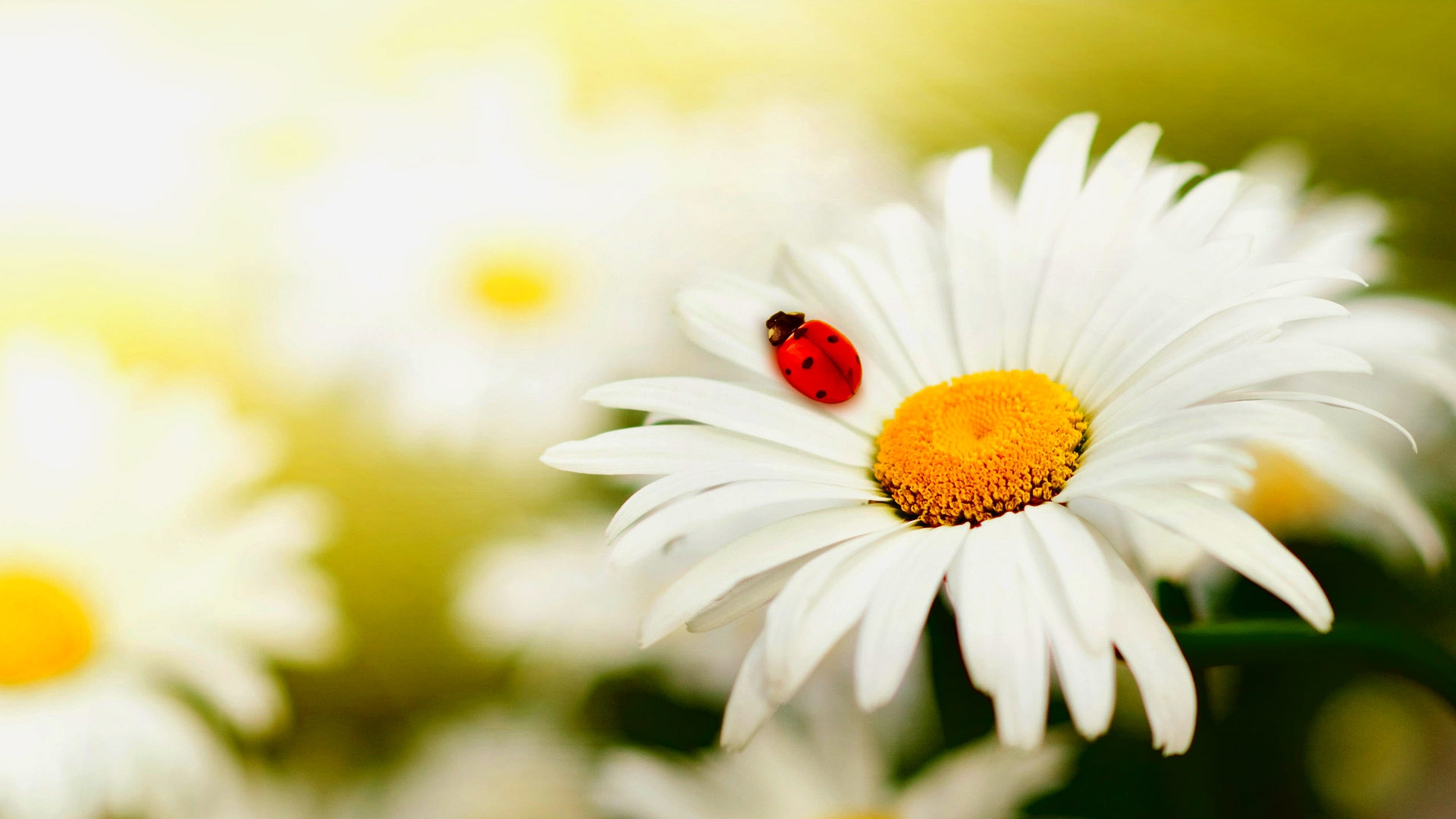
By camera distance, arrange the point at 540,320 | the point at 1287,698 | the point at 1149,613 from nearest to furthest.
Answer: the point at 1149,613
the point at 1287,698
the point at 540,320

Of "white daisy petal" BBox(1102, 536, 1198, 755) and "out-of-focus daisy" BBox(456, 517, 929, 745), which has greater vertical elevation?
"out-of-focus daisy" BBox(456, 517, 929, 745)

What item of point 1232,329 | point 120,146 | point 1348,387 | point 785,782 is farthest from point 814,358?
point 120,146

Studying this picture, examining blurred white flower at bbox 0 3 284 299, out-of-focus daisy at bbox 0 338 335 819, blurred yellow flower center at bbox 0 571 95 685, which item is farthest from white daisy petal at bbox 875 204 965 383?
blurred white flower at bbox 0 3 284 299

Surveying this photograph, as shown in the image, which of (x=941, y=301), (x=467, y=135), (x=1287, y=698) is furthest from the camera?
(x=467, y=135)

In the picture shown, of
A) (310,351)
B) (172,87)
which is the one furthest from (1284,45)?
(172,87)

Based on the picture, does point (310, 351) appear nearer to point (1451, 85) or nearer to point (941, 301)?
point (941, 301)

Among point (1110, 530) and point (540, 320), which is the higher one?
point (540, 320)

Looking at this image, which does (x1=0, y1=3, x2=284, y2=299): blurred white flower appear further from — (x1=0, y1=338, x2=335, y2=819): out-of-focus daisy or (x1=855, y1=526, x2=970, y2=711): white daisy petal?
(x1=855, y1=526, x2=970, y2=711): white daisy petal
